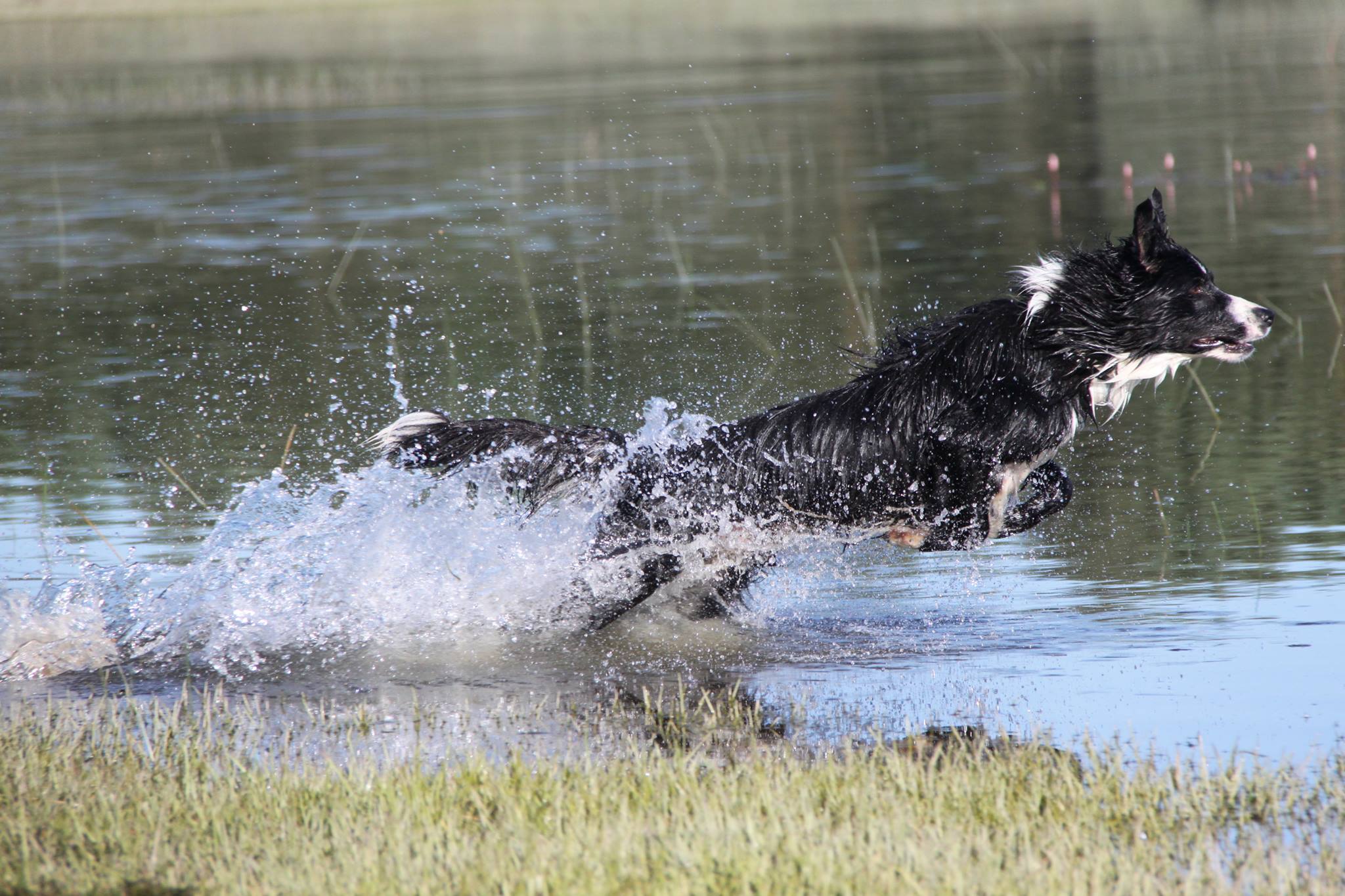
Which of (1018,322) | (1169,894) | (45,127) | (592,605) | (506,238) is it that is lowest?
(1169,894)

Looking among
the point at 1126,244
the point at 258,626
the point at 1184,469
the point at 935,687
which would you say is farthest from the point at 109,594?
the point at 1184,469

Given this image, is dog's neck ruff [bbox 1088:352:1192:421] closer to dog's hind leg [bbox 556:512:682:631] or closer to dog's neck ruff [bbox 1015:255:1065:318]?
dog's neck ruff [bbox 1015:255:1065:318]

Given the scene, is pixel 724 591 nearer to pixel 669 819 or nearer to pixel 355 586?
pixel 355 586

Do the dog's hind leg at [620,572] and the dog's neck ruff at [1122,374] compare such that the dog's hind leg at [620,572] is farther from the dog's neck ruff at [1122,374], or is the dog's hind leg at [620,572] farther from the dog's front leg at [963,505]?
the dog's neck ruff at [1122,374]

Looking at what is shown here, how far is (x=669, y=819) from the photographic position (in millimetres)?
4895

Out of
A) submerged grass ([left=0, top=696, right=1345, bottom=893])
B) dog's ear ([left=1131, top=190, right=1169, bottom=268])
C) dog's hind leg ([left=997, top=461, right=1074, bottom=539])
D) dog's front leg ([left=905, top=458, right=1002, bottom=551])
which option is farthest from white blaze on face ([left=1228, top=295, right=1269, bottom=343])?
submerged grass ([left=0, top=696, right=1345, bottom=893])

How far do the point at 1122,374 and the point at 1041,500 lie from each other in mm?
630

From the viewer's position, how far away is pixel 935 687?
6312mm

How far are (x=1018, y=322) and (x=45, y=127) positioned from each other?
79.4ft

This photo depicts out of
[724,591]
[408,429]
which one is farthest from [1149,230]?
[408,429]

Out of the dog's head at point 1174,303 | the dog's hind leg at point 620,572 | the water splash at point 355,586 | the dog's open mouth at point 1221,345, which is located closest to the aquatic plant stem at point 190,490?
the water splash at point 355,586

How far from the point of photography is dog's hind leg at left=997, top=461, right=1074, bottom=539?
22.5ft

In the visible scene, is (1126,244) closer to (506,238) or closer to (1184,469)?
(1184,469)

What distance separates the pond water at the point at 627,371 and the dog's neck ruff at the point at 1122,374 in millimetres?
630
